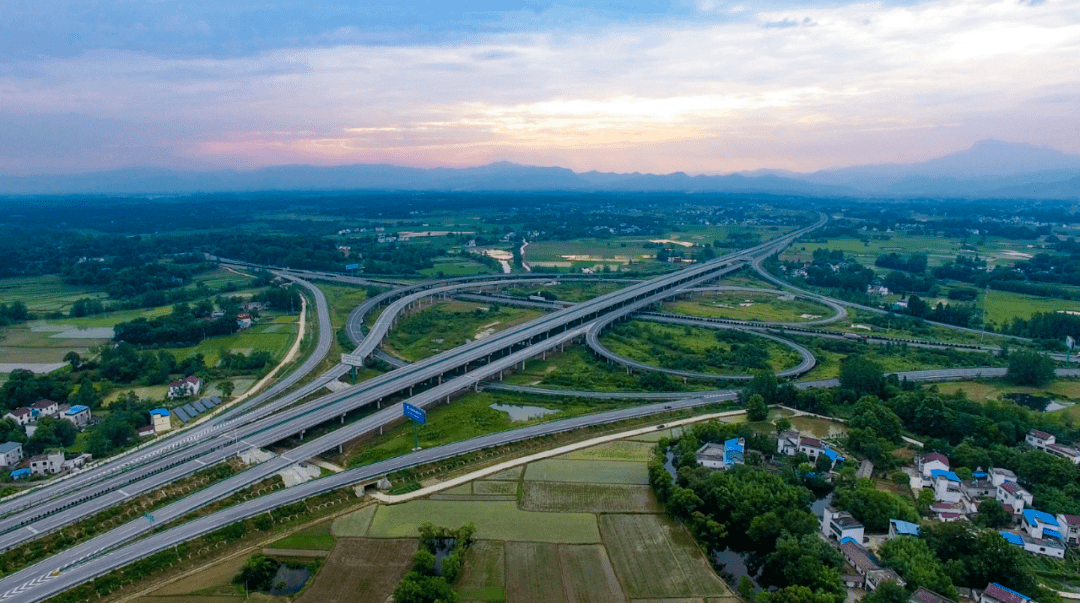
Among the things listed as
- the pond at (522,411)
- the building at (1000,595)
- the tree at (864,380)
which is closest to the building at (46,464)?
the pond at (522,411)

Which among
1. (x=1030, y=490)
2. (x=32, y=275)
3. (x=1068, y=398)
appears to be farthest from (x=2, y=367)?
(x=1068, y=398)

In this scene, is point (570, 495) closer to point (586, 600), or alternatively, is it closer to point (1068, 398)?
point (586, 600)

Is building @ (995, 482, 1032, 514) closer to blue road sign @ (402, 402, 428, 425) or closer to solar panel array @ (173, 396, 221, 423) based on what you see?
blue road sign @ (402, 402, 428, 425)

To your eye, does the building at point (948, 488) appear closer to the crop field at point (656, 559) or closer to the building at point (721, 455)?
the building at point (721, 455)

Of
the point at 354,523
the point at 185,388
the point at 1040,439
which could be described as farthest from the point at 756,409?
the point at 185,388

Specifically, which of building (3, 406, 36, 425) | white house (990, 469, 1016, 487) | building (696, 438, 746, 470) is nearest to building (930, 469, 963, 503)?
white house (990, 469, 1016, 487)
